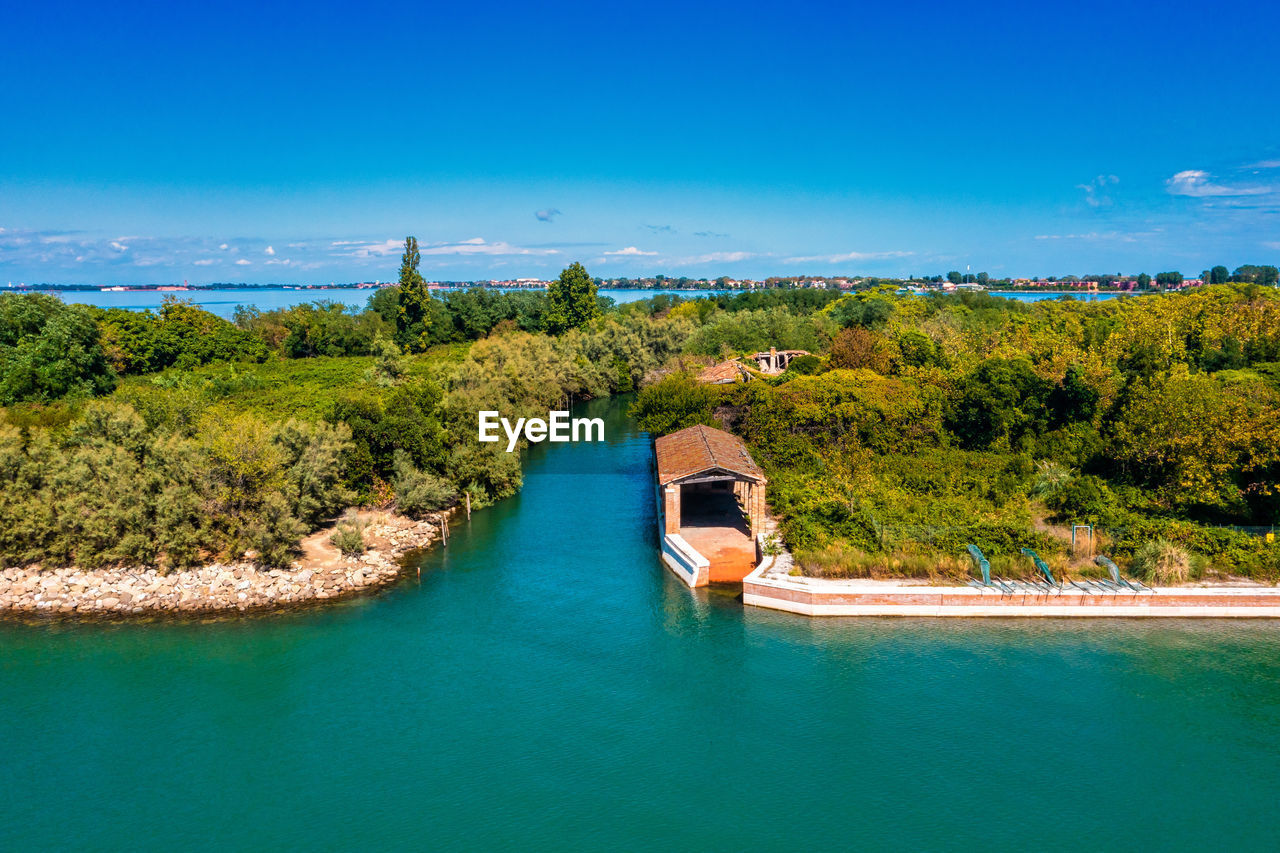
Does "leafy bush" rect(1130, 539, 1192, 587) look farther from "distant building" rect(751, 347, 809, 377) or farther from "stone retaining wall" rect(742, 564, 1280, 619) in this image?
"distant building" rect(751, 347, 809, 377)

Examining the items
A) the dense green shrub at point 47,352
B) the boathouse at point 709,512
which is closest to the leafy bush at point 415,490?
the boathouse at point 709,512

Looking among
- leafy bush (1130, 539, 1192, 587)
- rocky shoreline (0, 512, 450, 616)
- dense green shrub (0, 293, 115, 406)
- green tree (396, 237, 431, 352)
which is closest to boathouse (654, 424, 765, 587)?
rocky shoreline (0, 512, 450, 616)

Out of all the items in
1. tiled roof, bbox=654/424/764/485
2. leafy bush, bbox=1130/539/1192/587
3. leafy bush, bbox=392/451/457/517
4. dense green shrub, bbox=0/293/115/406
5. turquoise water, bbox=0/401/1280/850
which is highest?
dense green shrub, bbox=0/293/115/406

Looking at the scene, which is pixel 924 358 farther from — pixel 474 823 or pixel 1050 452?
pixel 474 823

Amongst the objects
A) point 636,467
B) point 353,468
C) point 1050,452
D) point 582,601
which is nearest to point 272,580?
point 353,468

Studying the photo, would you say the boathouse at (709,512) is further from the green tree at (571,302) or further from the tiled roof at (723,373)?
the green tree at (571,302)

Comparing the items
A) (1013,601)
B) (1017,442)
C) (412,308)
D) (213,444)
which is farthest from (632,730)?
(412,308)

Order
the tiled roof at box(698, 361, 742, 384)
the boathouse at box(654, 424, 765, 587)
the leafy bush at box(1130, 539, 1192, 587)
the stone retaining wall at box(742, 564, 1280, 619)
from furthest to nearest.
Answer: the tiled roof at box(698, 361, 742, 384) → the boathouse at box(654, 424, 765, 587) → the leafy bush at box(1130, 539, 1192, 587) → the stone retaining wall at box(742, 564, 1280, 619)
